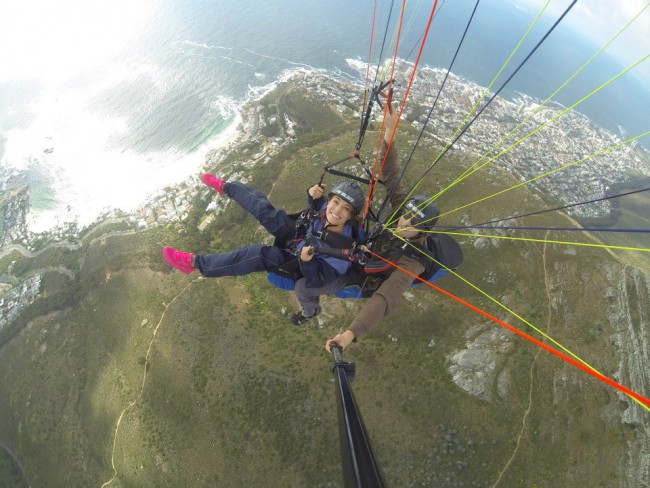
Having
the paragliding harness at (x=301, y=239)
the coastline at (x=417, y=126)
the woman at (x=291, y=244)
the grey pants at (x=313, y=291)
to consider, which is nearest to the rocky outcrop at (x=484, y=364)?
the grey pants at (x=313, y=291)

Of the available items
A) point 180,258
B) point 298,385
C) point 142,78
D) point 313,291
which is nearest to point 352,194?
point 313,291

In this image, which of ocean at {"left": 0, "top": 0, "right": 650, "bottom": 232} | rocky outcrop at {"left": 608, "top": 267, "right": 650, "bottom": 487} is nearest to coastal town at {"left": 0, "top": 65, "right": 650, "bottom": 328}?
ocean at {"left": 0, "top": 0, "right": 650, "bottom": 232}

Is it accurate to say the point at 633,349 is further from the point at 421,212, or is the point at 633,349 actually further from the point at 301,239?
the point at 301,239

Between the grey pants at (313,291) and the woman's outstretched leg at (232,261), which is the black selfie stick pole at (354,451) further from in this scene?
the woman's outstretched leg at (232,261)

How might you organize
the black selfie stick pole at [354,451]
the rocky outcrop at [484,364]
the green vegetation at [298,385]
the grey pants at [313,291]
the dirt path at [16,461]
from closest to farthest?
the black selfie stick pole at [354,451]
the grey pants at [313,291]
the green vegetation at [298,385]
the rocky outcrop at [484,364]
the dirt path at [16,461]

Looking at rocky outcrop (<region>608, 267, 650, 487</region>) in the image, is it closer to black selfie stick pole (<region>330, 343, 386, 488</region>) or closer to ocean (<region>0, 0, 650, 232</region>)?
black selfie stick pole (<region>330, 343, 386, 488</region>)

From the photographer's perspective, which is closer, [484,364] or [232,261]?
[232,261]

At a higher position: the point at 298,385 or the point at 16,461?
the point at 298,385
